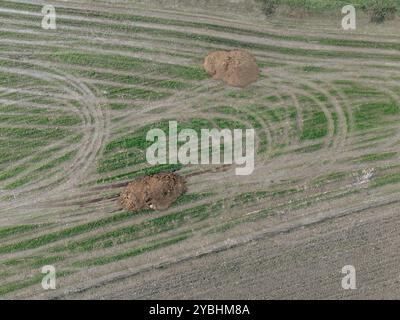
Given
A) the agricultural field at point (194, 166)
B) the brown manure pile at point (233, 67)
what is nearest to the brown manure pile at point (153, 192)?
the agricultural field at point (194, 166)

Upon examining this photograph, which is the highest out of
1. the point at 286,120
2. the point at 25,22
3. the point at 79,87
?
the point at 25,22

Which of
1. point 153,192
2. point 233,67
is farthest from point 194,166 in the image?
point 233,67

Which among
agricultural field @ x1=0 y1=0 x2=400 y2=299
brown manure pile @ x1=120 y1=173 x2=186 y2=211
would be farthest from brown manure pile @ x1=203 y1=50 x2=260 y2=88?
brown manure pile @ x1=120 y1=173 x2=186 y2=211

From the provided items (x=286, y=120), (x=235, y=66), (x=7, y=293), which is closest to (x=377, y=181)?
(x=286, y=120)

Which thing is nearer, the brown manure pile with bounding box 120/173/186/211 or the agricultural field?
the brown manure pile with bounding box 120/173/186/211

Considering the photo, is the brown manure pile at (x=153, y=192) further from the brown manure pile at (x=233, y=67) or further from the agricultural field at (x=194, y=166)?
the brown manure pile at (x=233, y=67)

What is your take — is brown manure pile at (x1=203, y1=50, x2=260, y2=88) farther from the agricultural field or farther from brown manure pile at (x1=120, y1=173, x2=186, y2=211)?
brown manure pile at (x1=120, y1=173, x2=186, y2=211)
